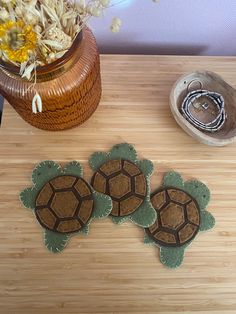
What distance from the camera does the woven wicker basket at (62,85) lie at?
53 centimetres

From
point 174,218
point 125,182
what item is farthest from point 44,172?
point 174,218

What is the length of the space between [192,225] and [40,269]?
284 millimetres

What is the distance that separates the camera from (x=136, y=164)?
67 centimetres

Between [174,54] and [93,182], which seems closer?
[93,182]

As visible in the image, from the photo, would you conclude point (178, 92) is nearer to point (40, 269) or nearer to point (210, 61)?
point (210, 61)

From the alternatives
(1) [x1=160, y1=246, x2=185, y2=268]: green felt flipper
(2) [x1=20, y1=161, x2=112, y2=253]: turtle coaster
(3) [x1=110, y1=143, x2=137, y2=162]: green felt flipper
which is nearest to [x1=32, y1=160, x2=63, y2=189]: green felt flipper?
(2) [x1=20, y1=161, x2=112, y2=253]: turtle coaster

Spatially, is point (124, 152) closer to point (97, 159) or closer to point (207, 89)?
point (97, 159)

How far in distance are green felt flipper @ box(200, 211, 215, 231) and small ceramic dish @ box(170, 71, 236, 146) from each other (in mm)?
134

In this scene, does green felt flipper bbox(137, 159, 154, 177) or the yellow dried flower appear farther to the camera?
green felt flipper bbox(137, 159, 154, 177)

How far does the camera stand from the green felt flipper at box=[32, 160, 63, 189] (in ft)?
2.14

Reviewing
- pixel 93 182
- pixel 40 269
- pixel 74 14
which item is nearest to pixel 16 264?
pixel 40 269

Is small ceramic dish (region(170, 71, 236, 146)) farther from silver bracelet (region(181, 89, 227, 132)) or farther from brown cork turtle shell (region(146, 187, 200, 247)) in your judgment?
brown cork turtle shell (region(146, 187, 200, 247))

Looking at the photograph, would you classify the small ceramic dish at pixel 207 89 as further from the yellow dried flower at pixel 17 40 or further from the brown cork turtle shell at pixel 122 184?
the yellow dried flower at pixel 17 40

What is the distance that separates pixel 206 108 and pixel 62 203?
0.36 meters
